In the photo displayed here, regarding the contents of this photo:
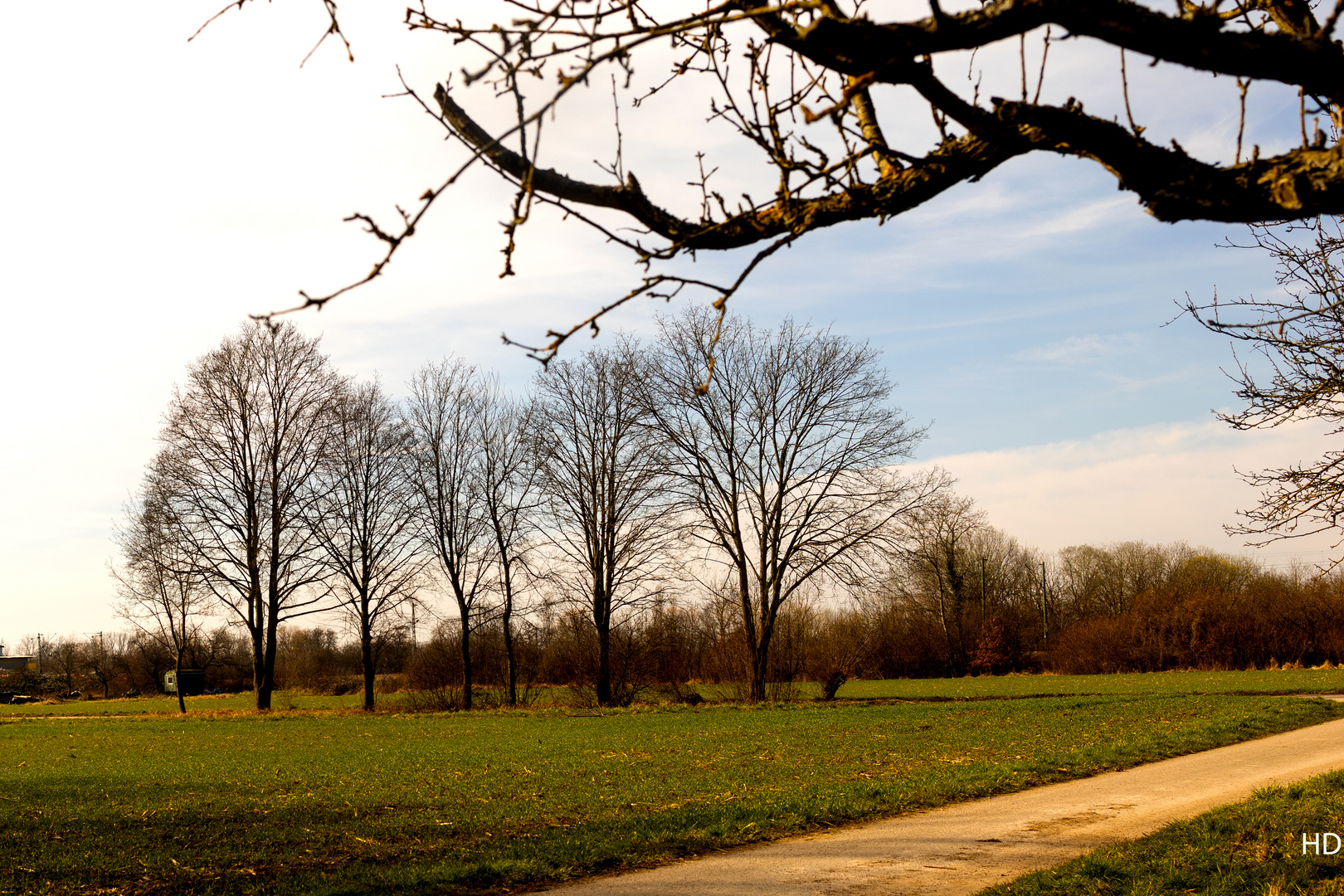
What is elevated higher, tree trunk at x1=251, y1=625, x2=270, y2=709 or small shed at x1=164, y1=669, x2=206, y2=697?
tree trunk at x1=251, y1=625, x2=270, y2=709

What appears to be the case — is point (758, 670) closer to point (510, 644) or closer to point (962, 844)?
point (510, 644)

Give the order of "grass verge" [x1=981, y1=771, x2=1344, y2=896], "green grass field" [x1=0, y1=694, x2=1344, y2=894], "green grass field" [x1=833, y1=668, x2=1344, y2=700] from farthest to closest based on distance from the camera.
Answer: "green grass field" [x1=833, y1=668, x2=1344, y2=700] < "green grass field" [x1=0, y1=694, x2=1344, y2=894] < "grass verge" [x1=981, y1=771, x2=1344, y2=896]

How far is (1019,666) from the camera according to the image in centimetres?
5291

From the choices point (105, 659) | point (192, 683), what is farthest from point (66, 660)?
point (192, 683)

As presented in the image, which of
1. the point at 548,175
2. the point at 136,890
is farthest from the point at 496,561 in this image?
the point at 548,175

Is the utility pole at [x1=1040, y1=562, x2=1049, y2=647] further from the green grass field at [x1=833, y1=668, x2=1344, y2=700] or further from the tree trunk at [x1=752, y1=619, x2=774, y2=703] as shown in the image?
the tree trunk at [x1=752, y1=619, x2=774, y2=703]

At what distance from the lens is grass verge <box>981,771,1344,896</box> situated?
5645 mm

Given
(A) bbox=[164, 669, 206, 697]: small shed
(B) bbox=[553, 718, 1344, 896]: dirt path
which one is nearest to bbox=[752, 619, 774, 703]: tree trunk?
(B) bbox=[553, 718, 1344, 896]: dirt path

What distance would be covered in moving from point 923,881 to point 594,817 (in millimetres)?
3974

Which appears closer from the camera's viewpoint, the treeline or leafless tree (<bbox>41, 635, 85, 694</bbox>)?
the treeline

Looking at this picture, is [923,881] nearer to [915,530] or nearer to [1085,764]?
[1085,764]

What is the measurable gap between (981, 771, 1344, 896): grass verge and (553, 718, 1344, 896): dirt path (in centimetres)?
34

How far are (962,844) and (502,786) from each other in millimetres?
6597

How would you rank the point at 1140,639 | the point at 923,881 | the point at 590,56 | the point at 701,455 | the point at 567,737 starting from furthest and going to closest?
the point at 1140,639, the point at 701,455, the point at 567,737, the point at 923,881, the point at 590,56
